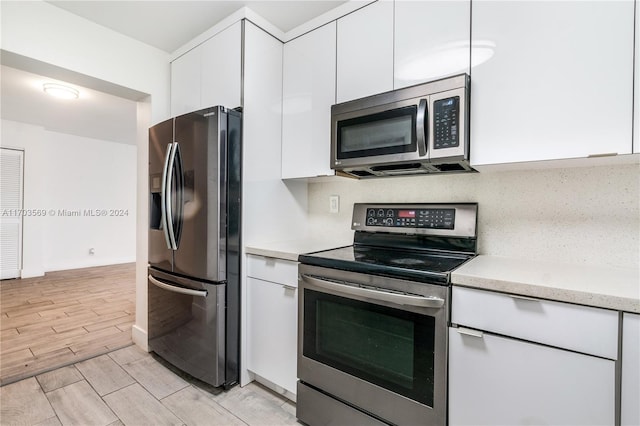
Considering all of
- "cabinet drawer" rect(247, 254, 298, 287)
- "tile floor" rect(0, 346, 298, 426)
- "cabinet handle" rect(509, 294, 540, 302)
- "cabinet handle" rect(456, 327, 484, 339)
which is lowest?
"tile floor" rect(0, 346, 298, 426)

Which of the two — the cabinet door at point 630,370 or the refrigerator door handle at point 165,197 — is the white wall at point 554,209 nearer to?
the cabinet door at point 630,370

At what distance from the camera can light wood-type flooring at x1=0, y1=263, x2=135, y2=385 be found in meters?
2.21

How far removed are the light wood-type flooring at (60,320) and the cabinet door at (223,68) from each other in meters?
2.11

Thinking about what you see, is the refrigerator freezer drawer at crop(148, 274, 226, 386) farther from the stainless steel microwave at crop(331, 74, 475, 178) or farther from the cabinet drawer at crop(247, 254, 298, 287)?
the stainless steel microwave at crop(331, 74, 475, 178)

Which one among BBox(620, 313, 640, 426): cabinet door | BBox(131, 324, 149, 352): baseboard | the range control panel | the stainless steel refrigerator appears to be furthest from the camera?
BBox(131, 324, 149, 352): baseboard

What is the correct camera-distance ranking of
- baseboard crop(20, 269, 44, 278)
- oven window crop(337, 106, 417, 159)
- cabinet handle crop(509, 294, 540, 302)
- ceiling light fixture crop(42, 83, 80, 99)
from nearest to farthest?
cabinet handle crop(509, 294, 540, 302) < oven window crop(337, 106, 417, 159) < ceiling light fixture crop(42, 83, 80, 99) < baseboard crop(20, 269, 44, 278)

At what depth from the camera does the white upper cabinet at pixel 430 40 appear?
1.34 metres

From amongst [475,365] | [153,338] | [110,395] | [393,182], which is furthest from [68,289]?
[475,365]

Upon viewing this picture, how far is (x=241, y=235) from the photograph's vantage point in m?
1.83

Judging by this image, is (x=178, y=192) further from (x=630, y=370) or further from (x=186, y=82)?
(x=630, y=370)

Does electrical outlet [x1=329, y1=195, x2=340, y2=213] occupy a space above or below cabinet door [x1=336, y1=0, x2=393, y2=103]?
below

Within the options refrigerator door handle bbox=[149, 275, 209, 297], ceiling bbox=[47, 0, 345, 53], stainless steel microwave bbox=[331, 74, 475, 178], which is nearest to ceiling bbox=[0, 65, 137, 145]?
ceiling bbox=[47, 0, 345, 53]

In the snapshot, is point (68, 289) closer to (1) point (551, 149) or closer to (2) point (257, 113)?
(2) point (257, 113)

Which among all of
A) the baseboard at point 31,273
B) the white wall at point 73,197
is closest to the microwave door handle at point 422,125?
the white wall at point 73,197
